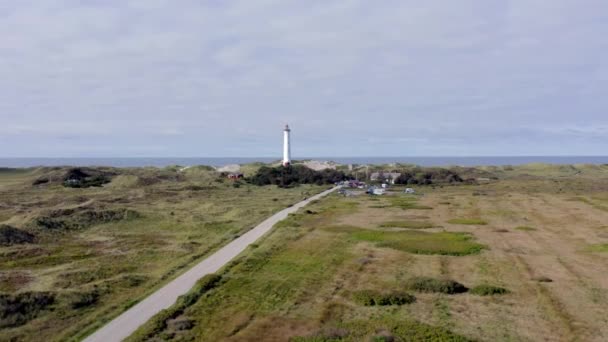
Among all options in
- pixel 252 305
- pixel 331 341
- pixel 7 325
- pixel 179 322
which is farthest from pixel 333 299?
pixel 7 325

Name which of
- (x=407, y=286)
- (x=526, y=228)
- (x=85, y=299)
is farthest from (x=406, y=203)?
(x=85, y=299)

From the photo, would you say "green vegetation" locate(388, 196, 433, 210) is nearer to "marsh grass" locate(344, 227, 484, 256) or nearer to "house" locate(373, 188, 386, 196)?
"house" locate(373, 188, 386, 196)

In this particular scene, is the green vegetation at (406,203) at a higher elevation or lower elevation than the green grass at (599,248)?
lower

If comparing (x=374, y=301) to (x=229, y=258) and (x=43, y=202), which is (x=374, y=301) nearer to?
(x=229, y=258)

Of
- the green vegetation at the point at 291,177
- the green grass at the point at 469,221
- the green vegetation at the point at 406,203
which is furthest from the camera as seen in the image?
the green vegetation at the point at 291,177

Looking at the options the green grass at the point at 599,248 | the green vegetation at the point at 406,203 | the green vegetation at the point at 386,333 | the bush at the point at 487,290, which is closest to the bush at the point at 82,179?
the green vegetation at the point at 406,203

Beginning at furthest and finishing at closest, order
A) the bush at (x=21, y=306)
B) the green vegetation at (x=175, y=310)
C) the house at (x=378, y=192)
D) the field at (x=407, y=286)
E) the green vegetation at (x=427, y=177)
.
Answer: the green vegetation at (x=427, y=177) → the house at (x=378, y=192) → the bush at (x=21, y=306) → the field at (x=407, y=286) → the green vegetation at (x=175, y=310)

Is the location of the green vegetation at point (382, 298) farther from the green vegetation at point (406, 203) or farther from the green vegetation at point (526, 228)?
the green vegetation at point (406, 203)
